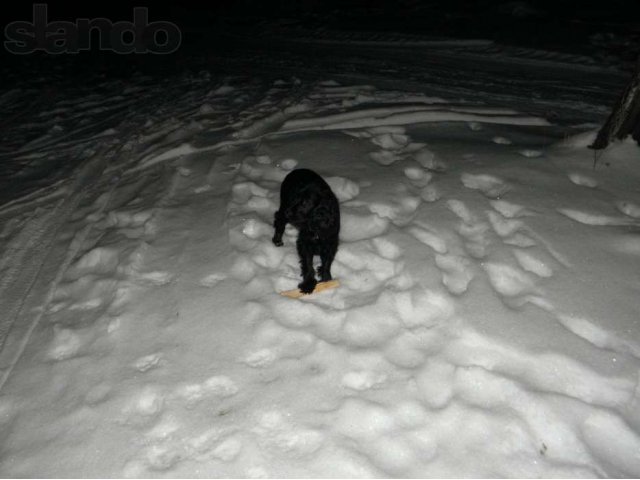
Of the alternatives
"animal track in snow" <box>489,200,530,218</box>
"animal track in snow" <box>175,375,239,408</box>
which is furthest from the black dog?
"animal track in snow" <box>489,200,530,218</box>

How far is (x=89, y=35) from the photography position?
11719 mm

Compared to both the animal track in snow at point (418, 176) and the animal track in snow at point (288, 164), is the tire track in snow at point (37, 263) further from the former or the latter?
the animal track in snow at point (418, 176)

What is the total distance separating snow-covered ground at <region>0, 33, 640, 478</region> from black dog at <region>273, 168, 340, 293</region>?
0.17 meters

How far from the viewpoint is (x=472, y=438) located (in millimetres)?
2021

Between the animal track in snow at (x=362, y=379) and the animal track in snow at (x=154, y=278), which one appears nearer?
the animal track in snow at (x=362, y=379)

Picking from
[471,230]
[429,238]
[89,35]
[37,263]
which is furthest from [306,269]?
[89,35]

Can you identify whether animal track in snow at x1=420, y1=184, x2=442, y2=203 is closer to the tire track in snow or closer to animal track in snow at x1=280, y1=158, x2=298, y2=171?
animal track in snow at x1=280, y1=158, x2=298, y2=171

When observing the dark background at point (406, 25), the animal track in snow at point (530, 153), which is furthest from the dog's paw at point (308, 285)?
the dark background at point (406, 25)

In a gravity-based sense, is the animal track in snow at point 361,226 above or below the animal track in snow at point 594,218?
below

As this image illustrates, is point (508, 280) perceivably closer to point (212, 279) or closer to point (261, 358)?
point (261, 358)

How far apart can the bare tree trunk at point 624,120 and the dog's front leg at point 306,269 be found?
3172mm

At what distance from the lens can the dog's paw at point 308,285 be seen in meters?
2.82

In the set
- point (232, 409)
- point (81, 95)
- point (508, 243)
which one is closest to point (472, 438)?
point (232, 409)

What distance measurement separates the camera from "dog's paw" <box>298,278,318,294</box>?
9.26ft
